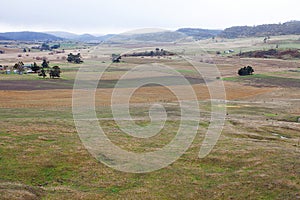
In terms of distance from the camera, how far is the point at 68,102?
6844cm

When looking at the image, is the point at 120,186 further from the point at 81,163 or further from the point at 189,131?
the point at 189,131

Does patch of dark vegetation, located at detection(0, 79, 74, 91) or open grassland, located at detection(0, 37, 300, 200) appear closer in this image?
open grassland, located at detection(0, 37, 300, 200)

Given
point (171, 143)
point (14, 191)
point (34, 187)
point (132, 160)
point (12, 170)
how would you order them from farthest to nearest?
point (171, 143), point (132, 160), point (12, 170), point (34, 187), point (14, 191)

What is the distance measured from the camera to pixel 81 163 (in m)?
30.5

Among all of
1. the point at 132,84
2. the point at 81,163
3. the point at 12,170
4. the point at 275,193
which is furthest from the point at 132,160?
the point at 132,84

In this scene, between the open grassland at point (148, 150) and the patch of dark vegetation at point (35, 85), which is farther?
the patch of dark vegetation at point (35, 85)

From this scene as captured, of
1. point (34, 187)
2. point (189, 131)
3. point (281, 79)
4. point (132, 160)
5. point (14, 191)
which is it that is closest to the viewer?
point (14, 191)

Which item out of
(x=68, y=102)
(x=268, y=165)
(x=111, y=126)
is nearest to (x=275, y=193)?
(x=268, y=165)

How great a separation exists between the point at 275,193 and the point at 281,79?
10638 cm

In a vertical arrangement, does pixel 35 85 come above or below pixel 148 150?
above

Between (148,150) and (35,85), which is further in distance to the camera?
(35,85)

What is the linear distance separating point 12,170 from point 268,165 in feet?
71.5

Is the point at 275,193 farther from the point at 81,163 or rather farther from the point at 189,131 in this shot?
the point at 189,131

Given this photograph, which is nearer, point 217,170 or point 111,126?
point 217,170
